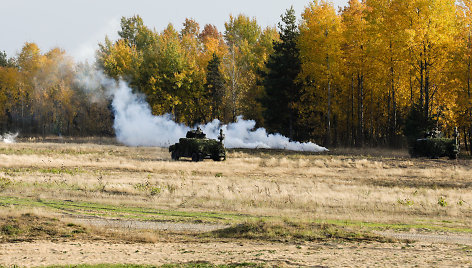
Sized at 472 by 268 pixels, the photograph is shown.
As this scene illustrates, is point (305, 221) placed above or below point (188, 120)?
below

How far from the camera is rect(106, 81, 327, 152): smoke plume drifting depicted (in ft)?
199

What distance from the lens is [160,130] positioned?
6650 centimetres

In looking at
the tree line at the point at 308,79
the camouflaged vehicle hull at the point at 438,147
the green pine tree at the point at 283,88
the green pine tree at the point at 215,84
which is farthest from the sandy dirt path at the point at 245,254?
the green pine tree at the point at 215,84

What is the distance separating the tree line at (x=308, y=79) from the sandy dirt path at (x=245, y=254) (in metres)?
34.2

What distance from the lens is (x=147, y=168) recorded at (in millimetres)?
36750

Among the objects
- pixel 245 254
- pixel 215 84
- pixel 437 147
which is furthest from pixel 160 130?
pixel 245 254

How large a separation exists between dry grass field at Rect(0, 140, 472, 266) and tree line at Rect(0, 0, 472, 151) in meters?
14.4

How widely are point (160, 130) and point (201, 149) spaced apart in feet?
78.9

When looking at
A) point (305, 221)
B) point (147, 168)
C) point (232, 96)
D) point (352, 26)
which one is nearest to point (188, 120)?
point (232, 96)

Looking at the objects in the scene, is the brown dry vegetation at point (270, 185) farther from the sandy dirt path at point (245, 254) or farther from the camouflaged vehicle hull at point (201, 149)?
the sandy dirt path at point (245, 254)

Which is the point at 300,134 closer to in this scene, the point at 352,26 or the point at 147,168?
the point at 352,26

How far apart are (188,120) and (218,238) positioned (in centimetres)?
6318

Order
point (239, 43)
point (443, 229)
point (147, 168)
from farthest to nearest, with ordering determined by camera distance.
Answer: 1. point (239, 43)
2. point (147, 168)
3. point (443, 229)

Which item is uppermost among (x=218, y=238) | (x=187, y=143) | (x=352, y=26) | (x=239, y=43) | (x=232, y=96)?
(x=239, y=43)
